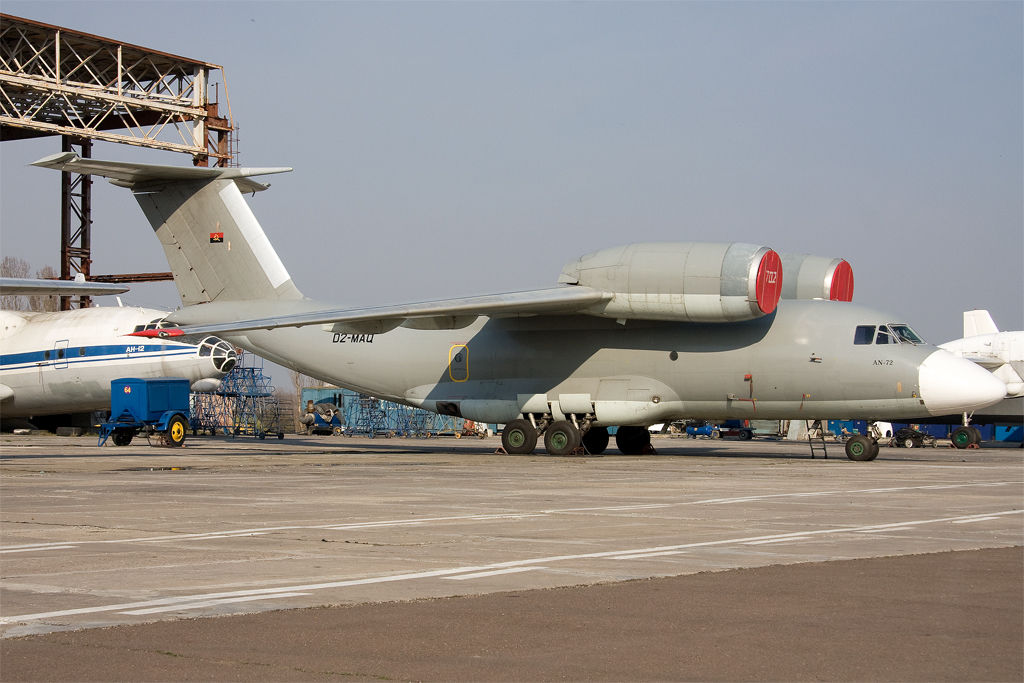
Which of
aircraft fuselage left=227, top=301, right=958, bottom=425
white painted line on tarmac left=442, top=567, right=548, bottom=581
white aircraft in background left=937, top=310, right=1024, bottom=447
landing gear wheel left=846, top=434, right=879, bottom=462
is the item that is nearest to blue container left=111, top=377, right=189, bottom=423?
aircraft fuselage left=227, top=301, right=958, bottom=425

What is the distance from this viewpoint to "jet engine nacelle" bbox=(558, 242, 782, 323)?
21.9 metres

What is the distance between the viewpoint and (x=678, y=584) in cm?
658

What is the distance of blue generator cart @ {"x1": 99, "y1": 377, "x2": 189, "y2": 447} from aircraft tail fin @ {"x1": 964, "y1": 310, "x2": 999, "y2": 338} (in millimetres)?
39297

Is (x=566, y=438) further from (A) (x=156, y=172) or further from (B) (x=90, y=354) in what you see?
(B) (x=90, y=354)

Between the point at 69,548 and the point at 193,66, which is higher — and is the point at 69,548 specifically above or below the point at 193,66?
below

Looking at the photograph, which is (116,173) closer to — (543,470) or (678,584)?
(543,470)

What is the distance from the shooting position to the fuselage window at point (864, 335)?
22578mm

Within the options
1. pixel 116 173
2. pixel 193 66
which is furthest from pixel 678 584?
pixel 193 66

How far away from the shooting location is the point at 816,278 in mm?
25969

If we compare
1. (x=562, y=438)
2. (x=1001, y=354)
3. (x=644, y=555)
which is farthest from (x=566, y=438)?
(x=1001, y=354)

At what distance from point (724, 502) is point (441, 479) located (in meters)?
5.20

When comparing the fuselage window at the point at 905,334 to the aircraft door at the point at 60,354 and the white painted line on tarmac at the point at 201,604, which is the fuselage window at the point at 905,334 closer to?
the white painted line on tarmac at the point at 201,604

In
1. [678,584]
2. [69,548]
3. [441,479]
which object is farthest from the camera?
[441,479]

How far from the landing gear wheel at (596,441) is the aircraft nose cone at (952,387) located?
772 cm
